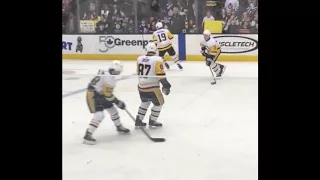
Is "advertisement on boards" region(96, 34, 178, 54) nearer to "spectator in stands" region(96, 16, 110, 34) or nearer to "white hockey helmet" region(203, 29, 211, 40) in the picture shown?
"spectator in stands" region(96, 16, 110, 34)

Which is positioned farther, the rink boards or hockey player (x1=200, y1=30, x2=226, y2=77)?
the rink boards

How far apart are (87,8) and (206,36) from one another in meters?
5.33

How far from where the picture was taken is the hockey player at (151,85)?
454 cm

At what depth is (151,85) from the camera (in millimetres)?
4566

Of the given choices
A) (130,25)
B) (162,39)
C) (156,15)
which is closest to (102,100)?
(162,39)

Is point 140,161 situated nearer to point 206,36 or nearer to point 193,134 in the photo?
point 193,134

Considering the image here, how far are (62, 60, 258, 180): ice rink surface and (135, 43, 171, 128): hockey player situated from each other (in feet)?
0.28

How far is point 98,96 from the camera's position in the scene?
414cm

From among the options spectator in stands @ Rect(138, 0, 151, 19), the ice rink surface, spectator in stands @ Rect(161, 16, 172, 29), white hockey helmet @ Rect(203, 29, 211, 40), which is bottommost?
the ice rink surface

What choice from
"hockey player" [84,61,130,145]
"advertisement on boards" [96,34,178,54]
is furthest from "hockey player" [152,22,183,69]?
"hockey player" [84,61,130,145]

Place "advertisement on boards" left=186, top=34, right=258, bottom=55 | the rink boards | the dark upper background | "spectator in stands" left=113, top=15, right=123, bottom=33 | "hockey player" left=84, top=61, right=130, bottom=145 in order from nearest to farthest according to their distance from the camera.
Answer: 1. "hockey player" left=84, top=61, right=130, bottom=145
2. "advertisement on boards" left=186, top=34, right=258, bottom=55
3. the rink boards
4. the dark upper background
5. "spectator in stands" left=113, top=15, right=123, bottom=33

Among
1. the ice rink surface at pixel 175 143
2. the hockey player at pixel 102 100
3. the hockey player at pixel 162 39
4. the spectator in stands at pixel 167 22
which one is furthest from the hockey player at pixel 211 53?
the hockey player at pixel 102 100

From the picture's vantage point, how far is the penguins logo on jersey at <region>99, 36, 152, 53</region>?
12.0 meters
